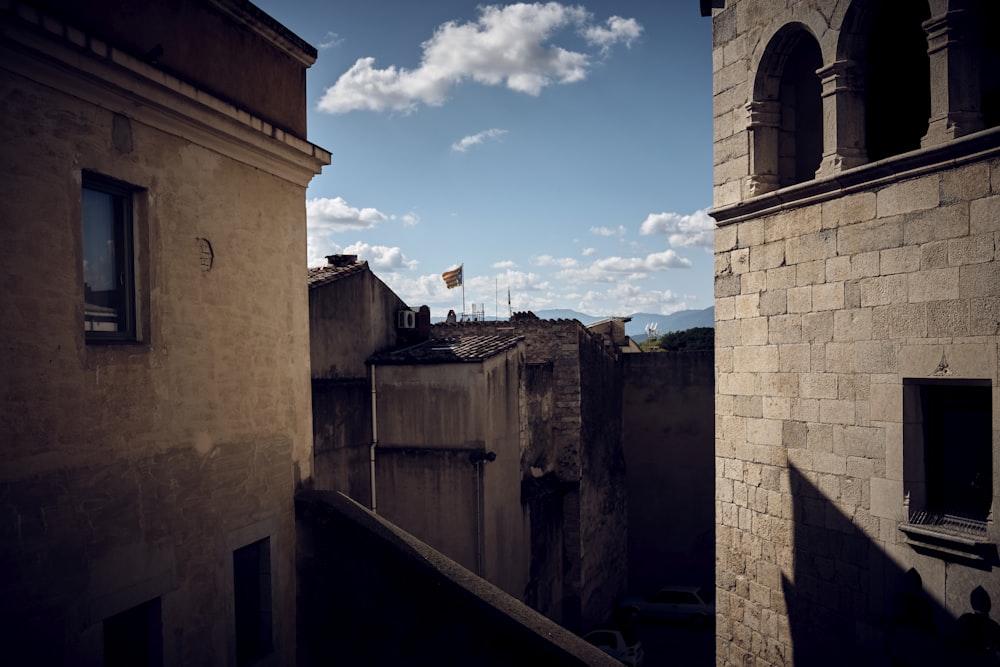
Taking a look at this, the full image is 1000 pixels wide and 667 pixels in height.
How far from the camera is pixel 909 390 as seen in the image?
6.43m

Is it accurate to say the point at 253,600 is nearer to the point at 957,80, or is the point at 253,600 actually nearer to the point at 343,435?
the point at 343,435

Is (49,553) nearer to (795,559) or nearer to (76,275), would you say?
(76,275)

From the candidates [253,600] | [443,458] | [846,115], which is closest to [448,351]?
[443,458]

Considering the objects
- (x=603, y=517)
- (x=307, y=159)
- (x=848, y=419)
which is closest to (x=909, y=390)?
(x=848, y=419)

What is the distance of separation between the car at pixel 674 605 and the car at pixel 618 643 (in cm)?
293

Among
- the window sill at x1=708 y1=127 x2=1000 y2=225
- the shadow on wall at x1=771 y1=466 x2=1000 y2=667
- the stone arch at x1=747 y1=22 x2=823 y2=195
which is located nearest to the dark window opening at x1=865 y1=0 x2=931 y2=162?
the stone arch at x1=747 y1=22 x2=823 y2=195

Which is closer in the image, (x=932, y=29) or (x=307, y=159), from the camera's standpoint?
(x=932, y=29)

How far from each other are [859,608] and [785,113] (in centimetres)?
549

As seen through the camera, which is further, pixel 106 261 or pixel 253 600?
pixel 253 600

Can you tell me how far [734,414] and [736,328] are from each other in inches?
41.4

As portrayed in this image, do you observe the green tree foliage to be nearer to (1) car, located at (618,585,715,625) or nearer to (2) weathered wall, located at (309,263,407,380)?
(1) car, located at (618,585,715,625)

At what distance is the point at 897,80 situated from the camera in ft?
24.5

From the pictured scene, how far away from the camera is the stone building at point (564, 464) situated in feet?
52.2

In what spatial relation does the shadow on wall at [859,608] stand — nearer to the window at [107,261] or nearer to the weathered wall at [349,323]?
the window at [107,261]
